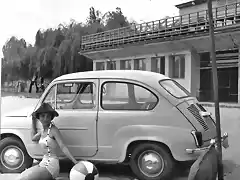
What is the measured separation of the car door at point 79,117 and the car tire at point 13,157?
0.62 m

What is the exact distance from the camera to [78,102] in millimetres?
4281

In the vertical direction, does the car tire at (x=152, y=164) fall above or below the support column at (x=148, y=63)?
below

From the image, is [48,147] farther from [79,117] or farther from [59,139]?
[79,117]

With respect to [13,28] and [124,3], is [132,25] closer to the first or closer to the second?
[124,3]

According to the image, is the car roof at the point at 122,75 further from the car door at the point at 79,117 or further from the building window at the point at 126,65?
the building window at the point at 126,65

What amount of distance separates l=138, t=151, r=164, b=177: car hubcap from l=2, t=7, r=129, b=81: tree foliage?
4.15ft

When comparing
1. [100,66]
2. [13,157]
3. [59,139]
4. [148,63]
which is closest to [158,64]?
[148,63]

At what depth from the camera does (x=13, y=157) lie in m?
4.51

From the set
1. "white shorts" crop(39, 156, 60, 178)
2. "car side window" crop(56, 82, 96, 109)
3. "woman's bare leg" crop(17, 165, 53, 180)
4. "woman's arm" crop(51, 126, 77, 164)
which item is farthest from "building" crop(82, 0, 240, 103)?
"woman's bare leg" crop(17, 165, 53, 180)

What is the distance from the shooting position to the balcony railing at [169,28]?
13.3ft

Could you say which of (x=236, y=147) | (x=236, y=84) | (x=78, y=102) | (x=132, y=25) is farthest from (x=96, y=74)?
(x=236, y=147)

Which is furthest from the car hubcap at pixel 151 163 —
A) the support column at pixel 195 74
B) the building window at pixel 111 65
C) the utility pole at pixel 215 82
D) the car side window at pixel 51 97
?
the car side window at pixel 51 97

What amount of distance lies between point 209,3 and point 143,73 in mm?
1068

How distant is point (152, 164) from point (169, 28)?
1494 mm
